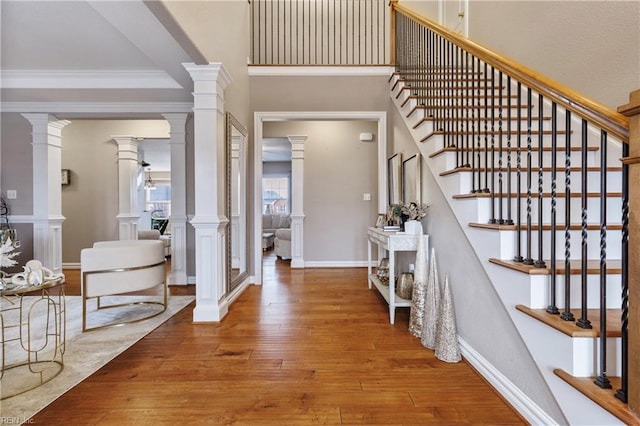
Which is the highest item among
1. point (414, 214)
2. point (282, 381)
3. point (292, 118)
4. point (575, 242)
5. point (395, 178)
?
point (292, 118)

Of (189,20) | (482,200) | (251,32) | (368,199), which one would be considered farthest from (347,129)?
(482,200)

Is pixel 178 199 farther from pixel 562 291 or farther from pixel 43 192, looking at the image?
pixel 562 291

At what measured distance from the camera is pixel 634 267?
1.02 meters

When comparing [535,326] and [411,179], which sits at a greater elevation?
[411,179]

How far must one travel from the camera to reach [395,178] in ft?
12.0

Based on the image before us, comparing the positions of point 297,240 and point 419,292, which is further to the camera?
point 297,240

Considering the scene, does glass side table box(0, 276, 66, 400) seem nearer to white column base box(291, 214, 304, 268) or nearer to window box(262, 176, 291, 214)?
white column base box(291, 214, 304, 268)

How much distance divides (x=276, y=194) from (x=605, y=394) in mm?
9629

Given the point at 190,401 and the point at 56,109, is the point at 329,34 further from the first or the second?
the point at 190,401

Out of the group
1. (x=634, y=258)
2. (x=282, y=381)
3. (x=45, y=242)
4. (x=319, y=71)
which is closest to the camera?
(x=634, y=258)

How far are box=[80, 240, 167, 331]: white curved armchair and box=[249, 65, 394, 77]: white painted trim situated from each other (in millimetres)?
2600

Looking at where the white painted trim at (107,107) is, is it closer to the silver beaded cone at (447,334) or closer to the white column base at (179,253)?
the white column base at (179,253)

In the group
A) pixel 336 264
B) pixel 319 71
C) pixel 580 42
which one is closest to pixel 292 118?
pixel 319 71

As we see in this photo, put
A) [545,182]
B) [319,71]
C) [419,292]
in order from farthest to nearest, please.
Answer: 1. [319,71]
2. [419,292]
3. [545,182]
